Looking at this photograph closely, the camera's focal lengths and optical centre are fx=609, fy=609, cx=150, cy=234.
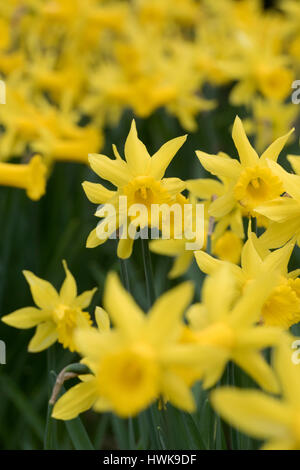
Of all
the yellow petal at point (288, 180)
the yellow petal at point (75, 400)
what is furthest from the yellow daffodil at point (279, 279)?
the yellow petal at point (75, 400)

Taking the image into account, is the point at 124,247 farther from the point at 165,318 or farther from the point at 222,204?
the point at 165,318

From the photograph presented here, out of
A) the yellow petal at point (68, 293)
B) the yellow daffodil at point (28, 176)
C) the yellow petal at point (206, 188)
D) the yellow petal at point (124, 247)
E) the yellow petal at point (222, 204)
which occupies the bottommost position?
the yellow petal at point (68, 293)

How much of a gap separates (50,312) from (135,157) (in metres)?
0.43

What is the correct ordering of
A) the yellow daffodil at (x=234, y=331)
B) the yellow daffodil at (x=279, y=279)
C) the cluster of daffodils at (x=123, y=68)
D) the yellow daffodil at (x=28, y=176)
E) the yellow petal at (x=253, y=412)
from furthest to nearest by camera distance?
the cluster of daffodils at (x=123, y=68) → the yellow daffodil at (x=28, y=176) → the yellow daffodil at (x=279, y=279) → the yellow daffodil at (x=234, y=331) → the yellow petal at (x=253, y=412)

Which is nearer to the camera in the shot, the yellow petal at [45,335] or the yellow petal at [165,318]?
the yellow petal at [165,318]

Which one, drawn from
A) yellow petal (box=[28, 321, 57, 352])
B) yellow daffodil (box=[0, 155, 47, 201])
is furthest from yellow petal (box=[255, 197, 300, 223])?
yellow daffodil (box=[0, 155, 47, 201])

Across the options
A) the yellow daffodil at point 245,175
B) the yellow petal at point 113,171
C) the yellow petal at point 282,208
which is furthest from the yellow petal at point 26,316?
the yellow petal at point 282,208

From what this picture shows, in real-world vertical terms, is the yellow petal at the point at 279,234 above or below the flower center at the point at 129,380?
above

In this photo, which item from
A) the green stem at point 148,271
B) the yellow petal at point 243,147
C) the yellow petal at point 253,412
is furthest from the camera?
the yellow petal at point 243,147

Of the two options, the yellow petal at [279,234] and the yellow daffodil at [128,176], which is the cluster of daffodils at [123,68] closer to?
the yellow daffodil at [128,176]

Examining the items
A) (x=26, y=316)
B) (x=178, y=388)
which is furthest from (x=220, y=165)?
(x=178, y=388)

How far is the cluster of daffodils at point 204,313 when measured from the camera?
767 millimetres

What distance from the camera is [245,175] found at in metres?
1.33

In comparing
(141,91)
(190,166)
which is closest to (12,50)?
(141,91)
